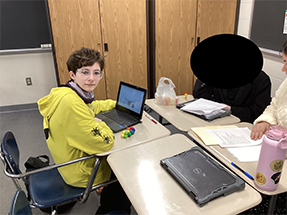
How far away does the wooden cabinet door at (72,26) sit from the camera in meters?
2.89

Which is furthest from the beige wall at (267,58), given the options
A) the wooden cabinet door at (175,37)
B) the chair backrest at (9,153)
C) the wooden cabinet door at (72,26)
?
the chair backrest at (9,153)

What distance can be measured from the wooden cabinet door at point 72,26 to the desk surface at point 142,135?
1.93 m

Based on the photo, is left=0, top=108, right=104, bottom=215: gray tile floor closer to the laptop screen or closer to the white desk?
the laptop screen

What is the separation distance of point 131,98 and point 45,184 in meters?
0.78

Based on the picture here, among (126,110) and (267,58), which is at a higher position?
(267,58)

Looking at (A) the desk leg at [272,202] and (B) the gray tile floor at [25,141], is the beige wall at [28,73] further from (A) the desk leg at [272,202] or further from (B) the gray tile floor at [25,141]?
(A) the desk leg at [272,202]

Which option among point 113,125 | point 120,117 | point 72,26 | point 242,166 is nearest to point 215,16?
point 72,26

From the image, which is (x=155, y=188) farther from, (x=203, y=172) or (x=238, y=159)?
(x=238, y=159)

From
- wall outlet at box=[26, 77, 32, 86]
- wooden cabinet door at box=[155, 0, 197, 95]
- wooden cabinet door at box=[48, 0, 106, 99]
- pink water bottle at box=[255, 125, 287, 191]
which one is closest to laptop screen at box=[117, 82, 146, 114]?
pink water bottle at box=[255, 125, 287, 191]

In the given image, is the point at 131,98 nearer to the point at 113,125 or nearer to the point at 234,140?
the point at 113,125

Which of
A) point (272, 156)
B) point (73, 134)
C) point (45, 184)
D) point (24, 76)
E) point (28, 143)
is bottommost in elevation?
point (28, 143)

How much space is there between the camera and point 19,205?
2.62 feet

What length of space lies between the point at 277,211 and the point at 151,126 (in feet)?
3.06

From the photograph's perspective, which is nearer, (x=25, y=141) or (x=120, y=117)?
(x=120, y=117)
